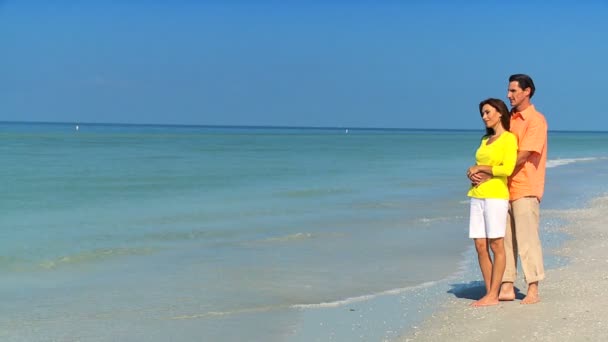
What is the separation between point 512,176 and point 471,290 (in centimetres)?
150

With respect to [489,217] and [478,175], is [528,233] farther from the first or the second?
[478,175]

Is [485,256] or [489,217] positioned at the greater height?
[489,217]

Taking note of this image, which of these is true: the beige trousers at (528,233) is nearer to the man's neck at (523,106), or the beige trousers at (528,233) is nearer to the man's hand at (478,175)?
the man's hand at (478,175)

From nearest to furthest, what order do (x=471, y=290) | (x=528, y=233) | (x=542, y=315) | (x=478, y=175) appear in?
(x=542, y=315)
(x=478, y=175)
(x=528, y=233)
(x=471, y=290)

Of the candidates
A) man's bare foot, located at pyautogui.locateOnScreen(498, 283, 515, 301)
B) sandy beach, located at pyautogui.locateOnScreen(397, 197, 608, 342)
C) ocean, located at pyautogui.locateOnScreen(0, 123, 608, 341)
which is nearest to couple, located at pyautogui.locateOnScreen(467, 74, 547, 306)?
man's bare foot, located at pyautogui.locateOnScreen(498, 283, 515, 301)

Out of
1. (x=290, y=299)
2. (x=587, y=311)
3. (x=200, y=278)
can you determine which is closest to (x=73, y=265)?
(x=200, y=278)

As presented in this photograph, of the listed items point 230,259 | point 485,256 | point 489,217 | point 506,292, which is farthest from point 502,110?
point 230,259

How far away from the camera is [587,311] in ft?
20.0

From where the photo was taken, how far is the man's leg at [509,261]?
21.0ft

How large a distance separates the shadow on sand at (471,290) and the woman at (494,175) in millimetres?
761

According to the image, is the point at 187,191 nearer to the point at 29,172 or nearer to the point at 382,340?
the point at 29,172

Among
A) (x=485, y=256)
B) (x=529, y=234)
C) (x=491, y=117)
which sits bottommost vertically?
(x=485, y=256)

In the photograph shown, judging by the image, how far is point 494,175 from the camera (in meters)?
6.09

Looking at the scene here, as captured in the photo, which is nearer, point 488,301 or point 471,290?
point 488,301
